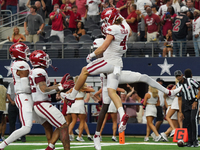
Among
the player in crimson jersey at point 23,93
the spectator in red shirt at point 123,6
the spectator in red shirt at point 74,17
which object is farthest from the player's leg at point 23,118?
the spectator in red shirt at point 74,17

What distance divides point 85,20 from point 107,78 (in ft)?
33.5

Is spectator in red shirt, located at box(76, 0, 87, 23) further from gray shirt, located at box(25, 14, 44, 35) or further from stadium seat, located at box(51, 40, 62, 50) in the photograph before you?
stadium seat, located at box(51, 40, 62, 50)

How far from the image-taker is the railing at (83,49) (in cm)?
1505

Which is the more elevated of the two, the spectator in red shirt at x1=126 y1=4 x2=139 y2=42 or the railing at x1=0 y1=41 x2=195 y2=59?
the spectator in red shirt at x1=126 y1=4 x2=139 y2=42

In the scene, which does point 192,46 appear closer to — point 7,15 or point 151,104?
point 151,104

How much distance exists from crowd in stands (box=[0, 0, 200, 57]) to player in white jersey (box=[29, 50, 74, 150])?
25.5 ft

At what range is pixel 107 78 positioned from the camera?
307 inches

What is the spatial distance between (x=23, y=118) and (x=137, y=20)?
8.98 metres

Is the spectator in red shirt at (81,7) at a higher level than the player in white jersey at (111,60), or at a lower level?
higher

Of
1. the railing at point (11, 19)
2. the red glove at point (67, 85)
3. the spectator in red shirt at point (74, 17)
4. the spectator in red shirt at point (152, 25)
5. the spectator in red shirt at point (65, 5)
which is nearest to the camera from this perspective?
the red glove at point (67, 85)

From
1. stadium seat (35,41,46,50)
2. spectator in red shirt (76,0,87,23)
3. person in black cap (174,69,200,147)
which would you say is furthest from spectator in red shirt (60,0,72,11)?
person in black cap (174,69,200,147)

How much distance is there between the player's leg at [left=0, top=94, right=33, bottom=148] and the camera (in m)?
7.55

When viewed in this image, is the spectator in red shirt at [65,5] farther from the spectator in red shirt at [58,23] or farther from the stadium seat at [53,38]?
the stadium seat at [53,38]

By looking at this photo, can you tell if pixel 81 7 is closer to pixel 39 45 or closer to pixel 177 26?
pixel 39 45
